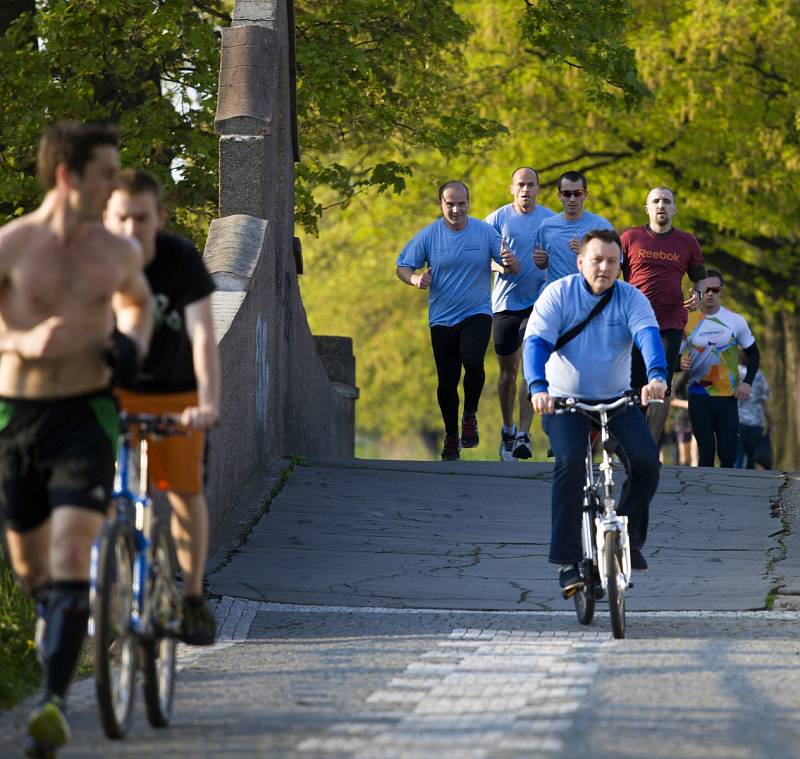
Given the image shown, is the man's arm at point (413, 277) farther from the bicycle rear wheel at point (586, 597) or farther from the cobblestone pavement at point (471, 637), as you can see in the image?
the bicycle rear wheel at point (586, 597)

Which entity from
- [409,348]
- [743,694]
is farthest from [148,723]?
[409,348]

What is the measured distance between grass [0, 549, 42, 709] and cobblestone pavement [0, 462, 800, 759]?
0.69 ft

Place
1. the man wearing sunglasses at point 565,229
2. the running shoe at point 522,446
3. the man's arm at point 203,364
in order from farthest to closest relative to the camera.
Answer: the running shoe at point 522,446 < the man wearing sunglasses at point 565,229 < the man's arm at point 203,364

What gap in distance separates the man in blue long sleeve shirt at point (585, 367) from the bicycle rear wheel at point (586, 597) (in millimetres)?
49

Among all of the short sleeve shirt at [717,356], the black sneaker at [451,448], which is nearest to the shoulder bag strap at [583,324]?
the black sneaker at [451,448]

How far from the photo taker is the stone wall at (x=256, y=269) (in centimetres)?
1135

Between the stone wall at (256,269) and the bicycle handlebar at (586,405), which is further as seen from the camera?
the stone wall at (256,269)

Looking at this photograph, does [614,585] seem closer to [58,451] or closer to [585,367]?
[585,367]

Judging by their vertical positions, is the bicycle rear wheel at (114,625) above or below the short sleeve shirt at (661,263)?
below

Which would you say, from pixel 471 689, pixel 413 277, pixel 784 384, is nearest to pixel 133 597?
pixel 471 689

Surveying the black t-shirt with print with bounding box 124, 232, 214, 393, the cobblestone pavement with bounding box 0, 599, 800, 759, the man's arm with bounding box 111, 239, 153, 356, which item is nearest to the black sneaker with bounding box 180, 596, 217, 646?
the cobblestone pavement with bounding box 0, 599, 800, 759

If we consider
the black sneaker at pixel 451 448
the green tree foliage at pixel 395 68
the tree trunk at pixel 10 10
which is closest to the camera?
the black sneaker at pixel 451 448

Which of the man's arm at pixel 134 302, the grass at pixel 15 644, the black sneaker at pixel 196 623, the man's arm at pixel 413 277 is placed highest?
the man's arm at pixel 413 277

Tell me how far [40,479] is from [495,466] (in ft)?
25.7
